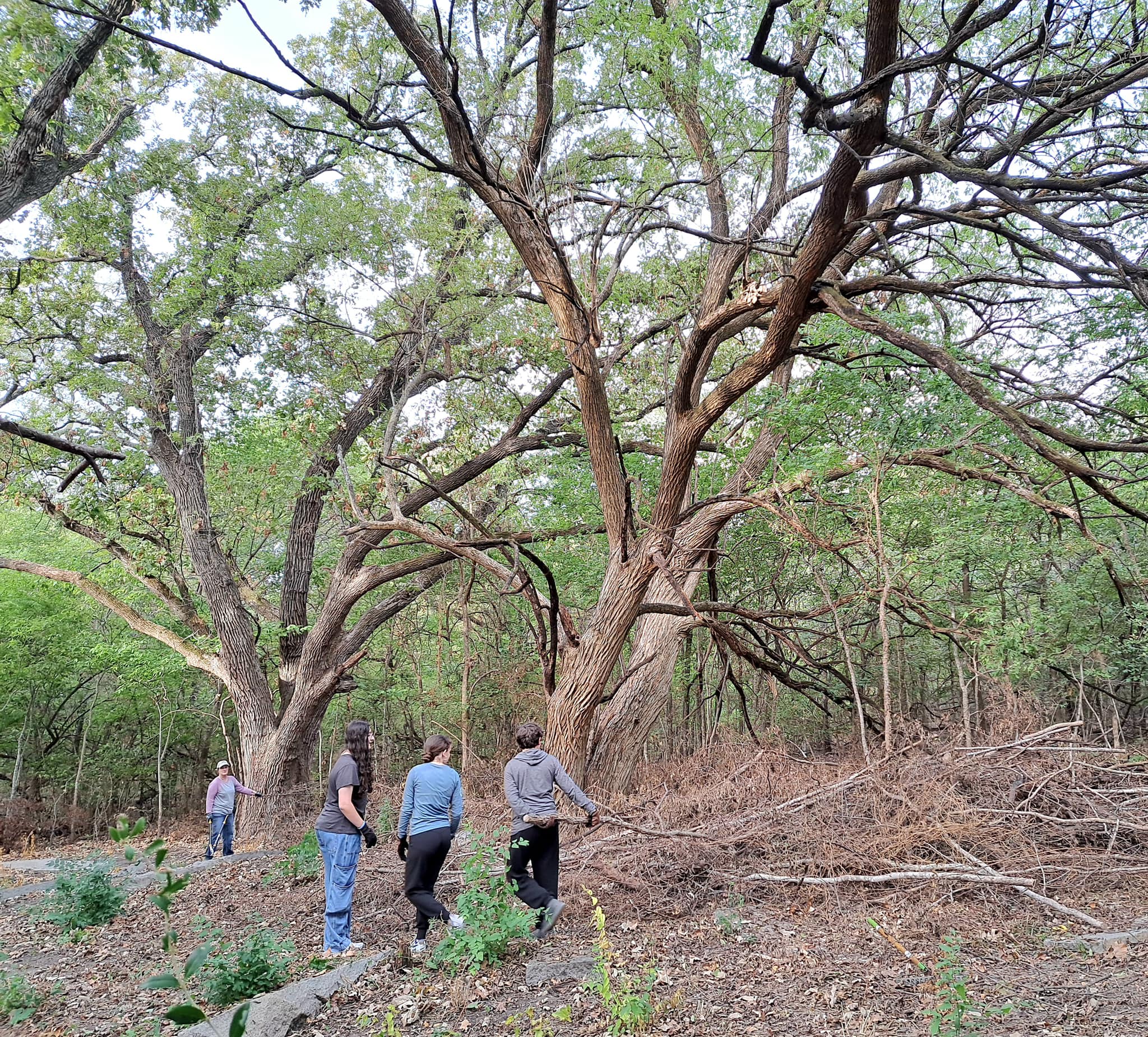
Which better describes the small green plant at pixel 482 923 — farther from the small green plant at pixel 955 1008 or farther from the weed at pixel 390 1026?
the small green plant at pixel 955 1008

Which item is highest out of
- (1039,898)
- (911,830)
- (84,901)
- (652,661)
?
(652,661)

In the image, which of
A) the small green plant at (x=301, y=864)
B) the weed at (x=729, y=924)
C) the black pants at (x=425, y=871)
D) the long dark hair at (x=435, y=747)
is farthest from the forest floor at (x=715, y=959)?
the long dark hair at (x=435, y=747)

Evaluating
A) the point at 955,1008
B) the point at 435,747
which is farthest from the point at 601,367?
the point at 955,1008

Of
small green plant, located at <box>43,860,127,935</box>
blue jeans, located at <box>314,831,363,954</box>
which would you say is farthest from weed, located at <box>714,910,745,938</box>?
small green plant, located at <box>43,860,127,935</box>

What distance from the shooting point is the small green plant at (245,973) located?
4633mm

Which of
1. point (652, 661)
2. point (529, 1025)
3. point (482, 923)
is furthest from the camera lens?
point (652, 661)

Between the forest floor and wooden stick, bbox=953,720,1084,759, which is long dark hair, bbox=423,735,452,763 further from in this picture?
wooden stick, bbox=953,720,1084,759

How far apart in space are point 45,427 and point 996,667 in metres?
14.2

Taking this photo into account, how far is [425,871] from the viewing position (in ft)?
18.1

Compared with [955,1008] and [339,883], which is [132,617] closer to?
[339,883]

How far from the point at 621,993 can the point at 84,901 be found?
640cm

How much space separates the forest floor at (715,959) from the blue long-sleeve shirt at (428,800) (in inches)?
35.9

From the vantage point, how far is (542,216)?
7.05 meters

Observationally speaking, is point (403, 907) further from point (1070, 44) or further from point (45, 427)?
point (45, 427)
